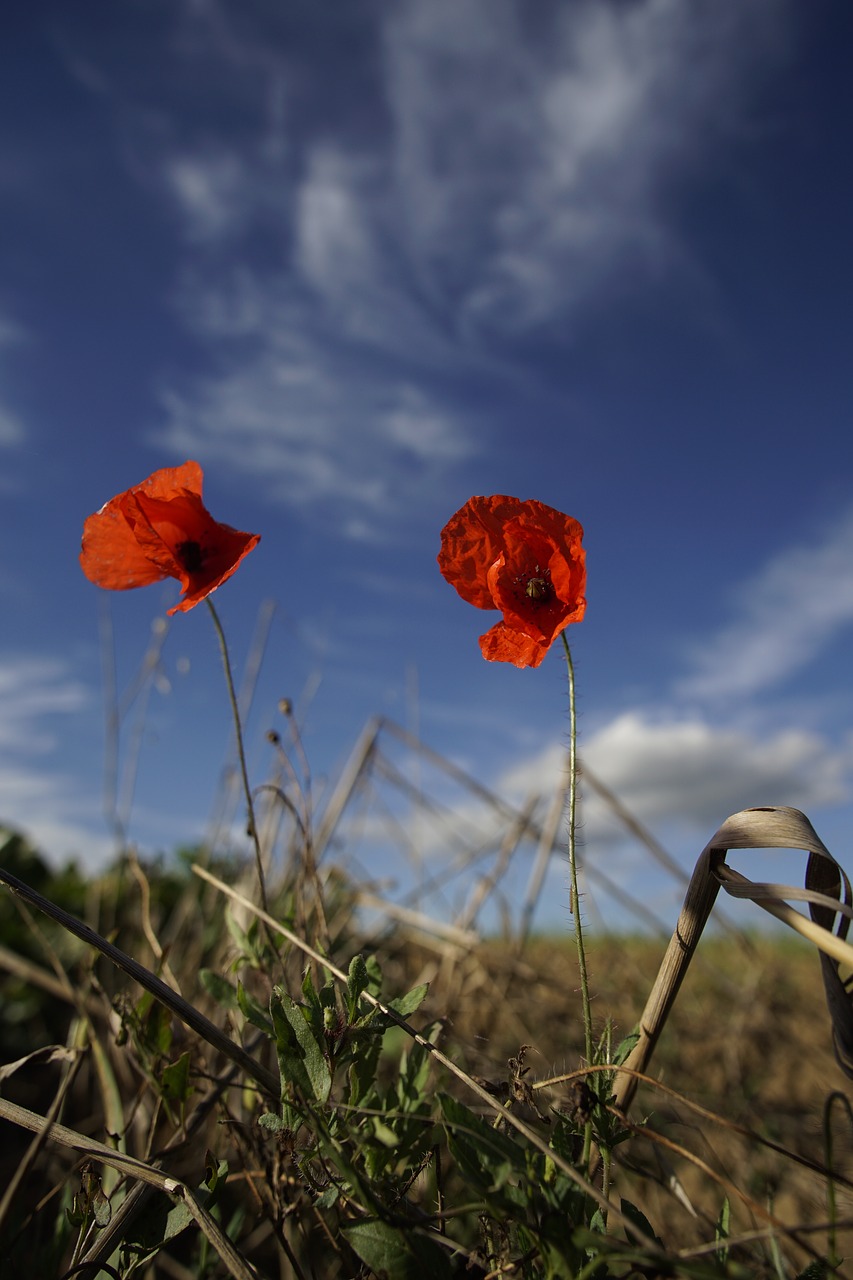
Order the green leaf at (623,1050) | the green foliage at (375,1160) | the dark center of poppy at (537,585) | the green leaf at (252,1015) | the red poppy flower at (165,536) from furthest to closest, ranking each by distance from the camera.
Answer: the red poppy flower at (165,536) → the dark center of poppy at (537,585) → the green leaf at (252,1015) → the green leaf at (623,1050) → the green foliage at (375,1160)

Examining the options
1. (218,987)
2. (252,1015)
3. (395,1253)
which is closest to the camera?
(395,1253)

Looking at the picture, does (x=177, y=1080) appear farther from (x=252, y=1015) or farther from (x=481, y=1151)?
(x=481, y=1151)

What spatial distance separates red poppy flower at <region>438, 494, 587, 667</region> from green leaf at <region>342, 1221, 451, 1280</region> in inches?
24.7

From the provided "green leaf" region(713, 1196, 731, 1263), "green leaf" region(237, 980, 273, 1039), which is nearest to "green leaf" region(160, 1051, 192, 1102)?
"green leaf" region(237, 980, 273, 1039)

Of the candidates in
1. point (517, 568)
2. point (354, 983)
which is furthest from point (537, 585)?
point (354, 983)

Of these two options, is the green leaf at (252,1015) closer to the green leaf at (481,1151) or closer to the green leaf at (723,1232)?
the green leaf at (481,1151)

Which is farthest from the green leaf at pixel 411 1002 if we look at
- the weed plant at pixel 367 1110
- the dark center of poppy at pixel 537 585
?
the dark center of poppy at pixel 537 585

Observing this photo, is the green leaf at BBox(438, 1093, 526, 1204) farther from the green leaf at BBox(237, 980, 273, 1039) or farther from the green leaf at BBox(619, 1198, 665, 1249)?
the green leaf at BBox(237, 980, 273, 1039)

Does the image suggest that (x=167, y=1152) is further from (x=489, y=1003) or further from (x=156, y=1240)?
(x=489, y=1003)

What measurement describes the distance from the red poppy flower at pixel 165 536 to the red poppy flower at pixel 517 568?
328 mm

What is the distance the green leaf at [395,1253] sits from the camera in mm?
844

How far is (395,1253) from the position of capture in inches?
33.3

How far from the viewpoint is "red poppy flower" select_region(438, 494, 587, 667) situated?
1.12 meters

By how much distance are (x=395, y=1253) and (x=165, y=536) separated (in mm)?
948
